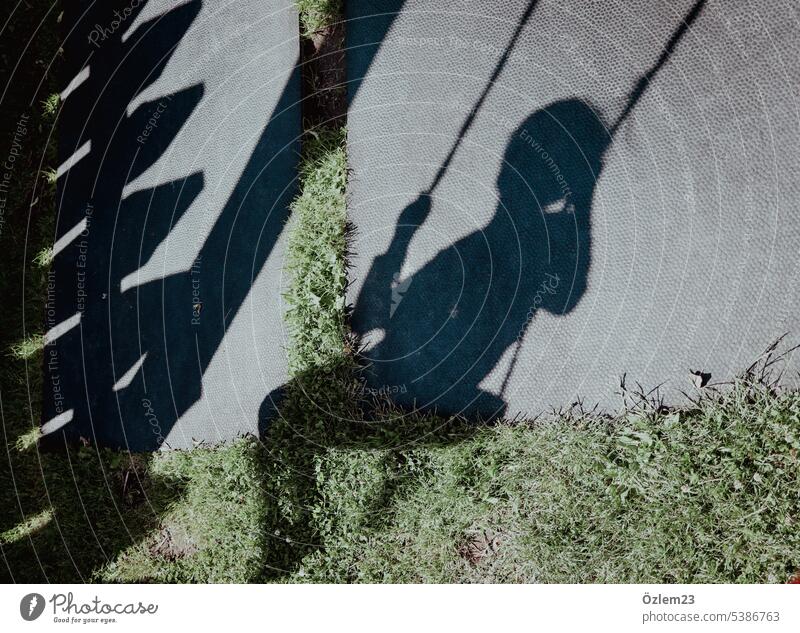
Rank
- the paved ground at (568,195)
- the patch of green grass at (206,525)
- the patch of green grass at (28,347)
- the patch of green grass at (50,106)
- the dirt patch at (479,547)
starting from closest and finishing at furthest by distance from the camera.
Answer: the paved ground at (568,195), the dirt patch at (479,547), the patch of green grass at (206,525), the patch of green grass at (28,347), the patch of green grass at (50,106)

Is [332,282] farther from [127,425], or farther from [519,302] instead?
[127,425]

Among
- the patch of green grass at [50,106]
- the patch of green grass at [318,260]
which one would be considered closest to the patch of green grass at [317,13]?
the patch of green grass at [318,260]

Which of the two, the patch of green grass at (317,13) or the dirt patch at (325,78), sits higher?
the patch of green grass at (317,13)

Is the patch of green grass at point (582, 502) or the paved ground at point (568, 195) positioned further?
the paved ground at point (568, 195)

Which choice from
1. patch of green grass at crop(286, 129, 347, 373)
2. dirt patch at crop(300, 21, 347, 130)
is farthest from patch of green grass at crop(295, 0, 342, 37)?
patch of green grass at crop(286, 129, 347, 373)

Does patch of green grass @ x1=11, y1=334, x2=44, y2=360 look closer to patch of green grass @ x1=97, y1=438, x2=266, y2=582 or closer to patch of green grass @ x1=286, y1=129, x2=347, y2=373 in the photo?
patch of green grass @ x1=97, y1=438, x2=266, y2=582
